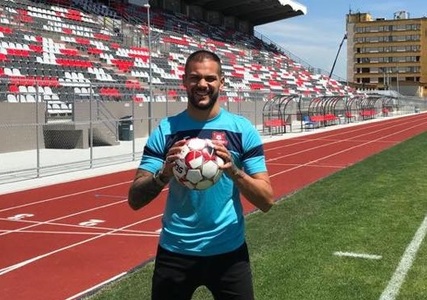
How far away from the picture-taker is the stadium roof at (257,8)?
58525 mm

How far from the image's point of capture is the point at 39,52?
87.6 ft

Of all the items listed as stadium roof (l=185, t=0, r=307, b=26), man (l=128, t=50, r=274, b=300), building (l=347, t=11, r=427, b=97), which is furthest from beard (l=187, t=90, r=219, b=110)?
building (l=347, t=11, r=427, b=97)

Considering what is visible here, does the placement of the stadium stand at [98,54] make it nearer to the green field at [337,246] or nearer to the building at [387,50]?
the green field at [337,246]

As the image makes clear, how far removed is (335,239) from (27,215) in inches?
192

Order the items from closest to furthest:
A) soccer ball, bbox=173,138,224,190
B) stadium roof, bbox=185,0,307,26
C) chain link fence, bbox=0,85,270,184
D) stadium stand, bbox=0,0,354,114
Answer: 1. soccer ball, bbox=173,138,224,190
2. chain link fence, bbox=0,85,270,184
3. stadium stand, bbox=0,0,354,114
4. stadium roof, bbox=185,0,307,26

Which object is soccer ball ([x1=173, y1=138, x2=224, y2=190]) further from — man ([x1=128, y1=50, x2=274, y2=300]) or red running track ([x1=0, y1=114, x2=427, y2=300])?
red running track ([x1=0, y1=114, x2=427, y2=300])

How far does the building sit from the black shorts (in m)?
122

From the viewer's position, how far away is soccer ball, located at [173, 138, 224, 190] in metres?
2.45

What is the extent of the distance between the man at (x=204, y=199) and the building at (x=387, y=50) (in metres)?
122

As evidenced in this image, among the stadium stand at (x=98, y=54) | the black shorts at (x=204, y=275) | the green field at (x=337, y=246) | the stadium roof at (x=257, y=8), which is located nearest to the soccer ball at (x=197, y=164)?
the black shorts at (x=204, y=275)

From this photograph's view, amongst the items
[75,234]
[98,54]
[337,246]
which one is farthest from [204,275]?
[98,54]

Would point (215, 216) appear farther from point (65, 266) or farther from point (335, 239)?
point (335, 239)

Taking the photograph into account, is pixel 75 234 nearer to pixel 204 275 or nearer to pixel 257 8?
pixel 204 275

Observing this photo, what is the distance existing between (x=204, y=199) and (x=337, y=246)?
432 centimetres
